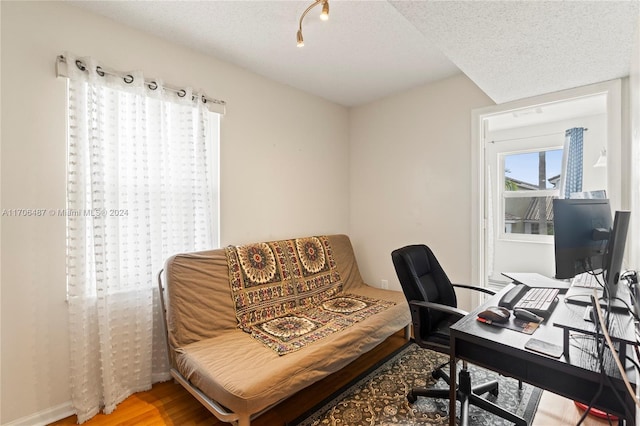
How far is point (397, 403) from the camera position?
190cm

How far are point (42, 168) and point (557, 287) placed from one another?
3.13 meters

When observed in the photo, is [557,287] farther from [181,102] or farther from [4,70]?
[4,70]

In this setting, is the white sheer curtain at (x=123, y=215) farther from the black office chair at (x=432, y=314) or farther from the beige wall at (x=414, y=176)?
the beige wall at (x=414, y=176)

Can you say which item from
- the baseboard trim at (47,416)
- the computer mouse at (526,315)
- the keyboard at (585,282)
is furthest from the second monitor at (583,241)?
the baseboard trim at (47,416)

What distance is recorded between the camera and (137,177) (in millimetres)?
2053

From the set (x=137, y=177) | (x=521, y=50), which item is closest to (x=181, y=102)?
(x=137, y=177)

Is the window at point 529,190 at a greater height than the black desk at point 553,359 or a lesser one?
greater

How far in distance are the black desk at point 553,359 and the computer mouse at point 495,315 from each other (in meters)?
0.04

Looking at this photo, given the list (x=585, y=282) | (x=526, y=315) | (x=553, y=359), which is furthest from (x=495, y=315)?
(x=585, y=282)

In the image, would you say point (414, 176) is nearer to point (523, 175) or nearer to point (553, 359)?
point (523, 175)

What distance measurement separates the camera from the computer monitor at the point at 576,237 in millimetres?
1283

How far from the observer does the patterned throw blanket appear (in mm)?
2127

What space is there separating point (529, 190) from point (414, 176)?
187 cm

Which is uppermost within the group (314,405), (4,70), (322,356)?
(4,70)
